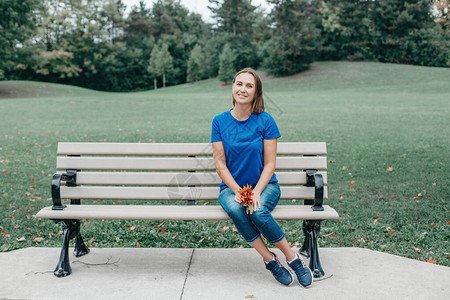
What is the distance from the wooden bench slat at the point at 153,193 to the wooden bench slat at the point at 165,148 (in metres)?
0.30

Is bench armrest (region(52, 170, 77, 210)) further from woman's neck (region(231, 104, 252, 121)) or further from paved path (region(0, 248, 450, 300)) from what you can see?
woman's neck (region(231, 104, 252, 121))

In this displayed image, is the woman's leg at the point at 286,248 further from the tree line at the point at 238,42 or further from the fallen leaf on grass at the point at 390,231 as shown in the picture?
the tree line at the point at 238,42

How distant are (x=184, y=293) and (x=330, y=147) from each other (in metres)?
6.68

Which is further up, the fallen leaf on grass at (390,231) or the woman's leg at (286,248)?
the woman's leg at (286,248)

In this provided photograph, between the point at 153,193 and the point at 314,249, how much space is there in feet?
4.45

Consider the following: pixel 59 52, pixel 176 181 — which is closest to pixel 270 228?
pixel 176 181

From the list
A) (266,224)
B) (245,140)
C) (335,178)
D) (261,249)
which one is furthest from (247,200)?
(335,178)

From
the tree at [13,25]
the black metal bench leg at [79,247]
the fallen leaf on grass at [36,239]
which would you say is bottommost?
the fallen leaf on grass at [36,239]

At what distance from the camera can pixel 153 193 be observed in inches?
130

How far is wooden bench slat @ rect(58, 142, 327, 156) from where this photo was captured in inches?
130

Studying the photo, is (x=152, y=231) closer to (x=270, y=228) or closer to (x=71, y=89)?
(x=270, y=228)

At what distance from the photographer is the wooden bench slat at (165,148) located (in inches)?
130

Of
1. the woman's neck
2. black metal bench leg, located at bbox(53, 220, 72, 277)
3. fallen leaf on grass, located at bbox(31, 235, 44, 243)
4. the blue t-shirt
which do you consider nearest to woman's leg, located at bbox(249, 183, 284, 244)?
the blue t-shirt

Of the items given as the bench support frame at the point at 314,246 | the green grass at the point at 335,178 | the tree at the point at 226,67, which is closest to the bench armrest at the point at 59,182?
the green grass at the point at 335,178
